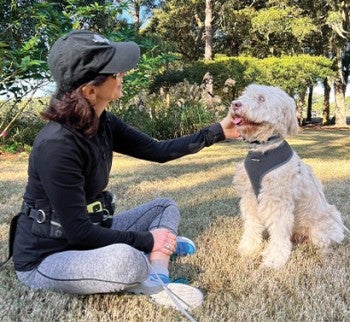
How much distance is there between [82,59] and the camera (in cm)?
253

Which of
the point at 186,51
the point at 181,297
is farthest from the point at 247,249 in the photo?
Result: the point at 186,51

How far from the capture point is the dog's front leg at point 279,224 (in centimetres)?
347

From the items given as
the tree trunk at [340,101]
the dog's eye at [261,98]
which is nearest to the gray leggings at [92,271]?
the dog's eye at [261,98]

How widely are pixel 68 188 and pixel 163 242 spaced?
28.6 inches

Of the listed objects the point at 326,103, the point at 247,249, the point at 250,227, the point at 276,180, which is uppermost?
the point at 276,180

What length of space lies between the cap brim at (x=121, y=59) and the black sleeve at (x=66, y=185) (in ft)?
1.58

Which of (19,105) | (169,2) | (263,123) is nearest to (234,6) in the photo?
(169,2)

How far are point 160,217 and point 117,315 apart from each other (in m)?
1.02

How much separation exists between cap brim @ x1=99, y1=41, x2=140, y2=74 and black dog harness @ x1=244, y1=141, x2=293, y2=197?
1325 mm

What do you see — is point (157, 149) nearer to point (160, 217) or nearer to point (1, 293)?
point (160, 217)

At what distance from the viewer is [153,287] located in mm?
2707

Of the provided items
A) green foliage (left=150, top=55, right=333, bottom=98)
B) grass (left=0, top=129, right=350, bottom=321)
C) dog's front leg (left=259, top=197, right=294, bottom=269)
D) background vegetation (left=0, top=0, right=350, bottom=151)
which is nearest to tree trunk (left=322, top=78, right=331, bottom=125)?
background vegetation (left=0, top=0, right=350, bottom=151)

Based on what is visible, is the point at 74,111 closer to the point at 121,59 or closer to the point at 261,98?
the point at 121,59

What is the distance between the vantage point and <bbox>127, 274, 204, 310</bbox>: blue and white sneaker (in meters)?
2.63
